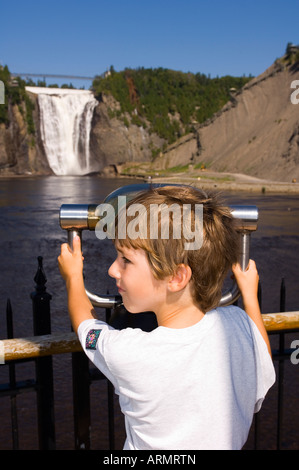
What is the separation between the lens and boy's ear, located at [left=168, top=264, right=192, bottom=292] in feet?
4.29

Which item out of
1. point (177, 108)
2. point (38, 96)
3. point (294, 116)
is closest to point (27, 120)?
point (38, 96)

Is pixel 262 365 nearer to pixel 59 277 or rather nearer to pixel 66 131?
pixel 59 277

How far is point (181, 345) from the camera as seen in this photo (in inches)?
50.6

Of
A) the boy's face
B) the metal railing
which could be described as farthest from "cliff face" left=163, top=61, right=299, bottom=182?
the boy's face

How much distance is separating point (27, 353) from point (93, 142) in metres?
71.4

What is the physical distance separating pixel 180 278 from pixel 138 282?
0.41 ft

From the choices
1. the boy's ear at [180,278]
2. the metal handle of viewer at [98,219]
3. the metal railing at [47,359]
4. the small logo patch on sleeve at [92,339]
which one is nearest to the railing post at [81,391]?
the metal railing at [47,359]

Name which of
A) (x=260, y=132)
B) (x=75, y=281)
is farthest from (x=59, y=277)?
(x=260, y=132)

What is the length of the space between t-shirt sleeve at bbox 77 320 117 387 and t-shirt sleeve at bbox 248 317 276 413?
44 cm

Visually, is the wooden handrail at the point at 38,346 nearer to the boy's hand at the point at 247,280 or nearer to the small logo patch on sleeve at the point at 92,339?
the small logo patch on sleeve at the point at 92,339

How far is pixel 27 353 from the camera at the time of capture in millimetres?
1829

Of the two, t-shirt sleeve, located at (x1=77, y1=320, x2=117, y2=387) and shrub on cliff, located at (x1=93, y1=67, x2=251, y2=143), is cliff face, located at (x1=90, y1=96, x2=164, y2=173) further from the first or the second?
t-shirt sleeve, located at (x1=77, y1=320, x2=117, y2=387)
